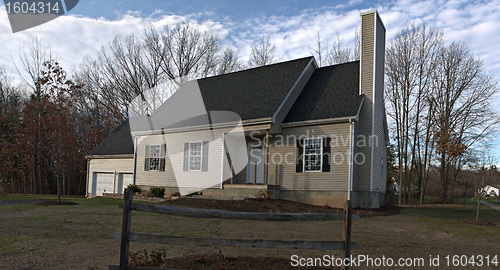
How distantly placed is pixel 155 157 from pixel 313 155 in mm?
9411

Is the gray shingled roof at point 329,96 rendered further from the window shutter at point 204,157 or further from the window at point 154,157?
the window at point 154,157

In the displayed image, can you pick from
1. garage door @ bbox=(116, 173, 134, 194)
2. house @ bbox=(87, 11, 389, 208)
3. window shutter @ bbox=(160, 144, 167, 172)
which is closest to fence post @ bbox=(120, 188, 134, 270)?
house @ bbox=(87, 11, 389, 208)

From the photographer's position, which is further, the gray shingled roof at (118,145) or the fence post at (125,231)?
the gray shingled roof at (118,145)

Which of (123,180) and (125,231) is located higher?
(125,231)

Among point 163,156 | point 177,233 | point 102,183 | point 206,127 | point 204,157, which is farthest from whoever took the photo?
point 102,183

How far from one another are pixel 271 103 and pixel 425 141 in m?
17.3

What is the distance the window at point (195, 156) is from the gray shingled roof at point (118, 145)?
6.18 metres

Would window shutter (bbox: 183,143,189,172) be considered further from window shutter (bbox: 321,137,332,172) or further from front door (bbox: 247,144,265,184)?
window shutter (bbox: 321,137,332,172)

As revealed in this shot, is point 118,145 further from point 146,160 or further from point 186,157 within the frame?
point 186,157

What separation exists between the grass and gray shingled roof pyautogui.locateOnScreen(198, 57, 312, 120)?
6.54 m

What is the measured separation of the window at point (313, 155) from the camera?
14922 millimetres

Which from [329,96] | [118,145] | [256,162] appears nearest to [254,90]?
[256,162]

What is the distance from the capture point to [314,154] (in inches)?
591

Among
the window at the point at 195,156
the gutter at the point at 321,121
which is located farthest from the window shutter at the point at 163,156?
the gutter at the point at 321,121
